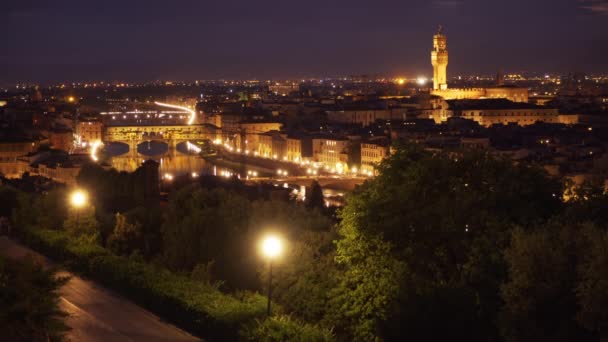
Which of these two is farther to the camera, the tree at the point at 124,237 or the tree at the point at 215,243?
the tree at the point at 124,237

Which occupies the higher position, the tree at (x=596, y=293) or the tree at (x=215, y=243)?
the tree at (x=596, y=293)

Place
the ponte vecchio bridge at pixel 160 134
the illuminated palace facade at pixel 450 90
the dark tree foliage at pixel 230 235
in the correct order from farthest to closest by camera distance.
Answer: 1. the illuminated palace facade at pixel 450 90
2. the ponte vecchio bridge at pixel 160 134
3. the dark tree foliage at pixel 230 235

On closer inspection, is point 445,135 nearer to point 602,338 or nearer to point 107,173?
point 107,173

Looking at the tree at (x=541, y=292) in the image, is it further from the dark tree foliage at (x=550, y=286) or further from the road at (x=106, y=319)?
the road at (x=106, y=319)

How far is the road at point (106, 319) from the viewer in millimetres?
4465

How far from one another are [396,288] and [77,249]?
8.73ft

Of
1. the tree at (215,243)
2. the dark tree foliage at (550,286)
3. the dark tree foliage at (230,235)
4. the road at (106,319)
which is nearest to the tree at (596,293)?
the dark tree foliage at (550,286)

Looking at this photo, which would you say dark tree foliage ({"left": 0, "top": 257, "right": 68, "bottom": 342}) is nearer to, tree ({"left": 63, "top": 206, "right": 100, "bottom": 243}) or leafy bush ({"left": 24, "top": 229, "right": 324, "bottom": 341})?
leafy bush ({"left": 24, "top": 229, "right": 324, "bottom": 341})

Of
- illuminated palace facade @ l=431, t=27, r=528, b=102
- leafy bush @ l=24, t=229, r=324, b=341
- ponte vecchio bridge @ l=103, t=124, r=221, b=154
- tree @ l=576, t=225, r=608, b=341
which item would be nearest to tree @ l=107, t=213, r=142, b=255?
leafy bush @ l=24, t=229, r=324, b=341

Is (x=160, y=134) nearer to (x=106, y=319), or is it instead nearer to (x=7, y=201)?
(x=7, y=201)

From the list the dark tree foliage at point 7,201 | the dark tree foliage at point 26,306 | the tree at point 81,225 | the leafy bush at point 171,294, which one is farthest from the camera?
the dark tree foliage at point 7,201

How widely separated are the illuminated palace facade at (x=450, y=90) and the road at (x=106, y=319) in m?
→ 29.4

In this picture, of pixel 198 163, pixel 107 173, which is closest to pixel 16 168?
pixel 198 163

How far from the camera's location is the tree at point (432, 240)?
13.2 ft
